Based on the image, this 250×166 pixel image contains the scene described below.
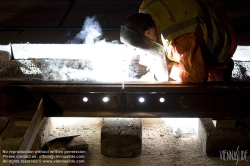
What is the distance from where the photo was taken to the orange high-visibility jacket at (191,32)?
10.3ft

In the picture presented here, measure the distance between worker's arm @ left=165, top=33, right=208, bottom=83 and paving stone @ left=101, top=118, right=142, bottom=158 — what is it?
71 cm

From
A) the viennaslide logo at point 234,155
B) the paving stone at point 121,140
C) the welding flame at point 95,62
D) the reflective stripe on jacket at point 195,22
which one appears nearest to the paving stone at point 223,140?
the viennaslide logo at point 234,155

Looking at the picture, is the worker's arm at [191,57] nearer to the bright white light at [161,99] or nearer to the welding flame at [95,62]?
the bright white light at [161,99]

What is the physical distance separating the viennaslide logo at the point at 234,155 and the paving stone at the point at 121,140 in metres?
0.82

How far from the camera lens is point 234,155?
3.31m

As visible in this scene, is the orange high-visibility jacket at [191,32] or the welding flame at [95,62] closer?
the orange high-visibility jacket at [191,32]

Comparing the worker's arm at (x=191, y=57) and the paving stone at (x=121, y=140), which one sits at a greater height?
the worker's arm at (x=191, y=57)

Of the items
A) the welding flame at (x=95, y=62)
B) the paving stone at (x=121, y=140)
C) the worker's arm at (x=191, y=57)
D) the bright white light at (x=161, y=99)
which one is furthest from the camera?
the welding flame at (x=95, y=62)

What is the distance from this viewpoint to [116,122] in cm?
340

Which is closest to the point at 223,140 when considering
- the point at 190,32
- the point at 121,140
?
the point at 121,140

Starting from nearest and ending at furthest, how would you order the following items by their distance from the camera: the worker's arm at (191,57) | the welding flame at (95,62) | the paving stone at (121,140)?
the worker's arm at (191,57)
the paving stone at (121,140)
the welding flame at (95,62)

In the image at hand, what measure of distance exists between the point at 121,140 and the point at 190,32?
3.97 feet

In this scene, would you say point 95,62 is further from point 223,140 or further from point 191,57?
point 223,140

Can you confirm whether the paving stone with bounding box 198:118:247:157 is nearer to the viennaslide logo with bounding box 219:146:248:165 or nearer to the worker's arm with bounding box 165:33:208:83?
the viennaslide logo with bounding box 219:146:248:165
